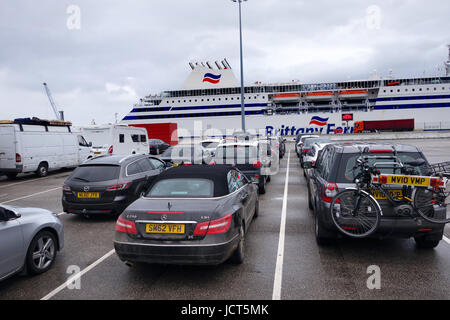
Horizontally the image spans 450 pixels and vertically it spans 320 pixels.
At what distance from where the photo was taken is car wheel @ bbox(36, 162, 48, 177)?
1498cm

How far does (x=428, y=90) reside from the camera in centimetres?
5281

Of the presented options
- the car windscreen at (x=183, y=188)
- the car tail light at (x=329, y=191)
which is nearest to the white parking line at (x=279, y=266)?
the car tail light at (x=329, y=191)

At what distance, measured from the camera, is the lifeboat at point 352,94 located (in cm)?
5336

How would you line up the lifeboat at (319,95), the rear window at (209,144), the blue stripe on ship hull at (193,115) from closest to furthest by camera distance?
the rear window at (209,144) → the lifeboat at (319,95) → the blue stripe on ship hull at (193,115)

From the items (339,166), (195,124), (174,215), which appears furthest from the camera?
(195,124)

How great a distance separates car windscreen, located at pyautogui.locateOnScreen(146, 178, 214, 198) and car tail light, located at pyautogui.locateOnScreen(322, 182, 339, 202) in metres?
1.69

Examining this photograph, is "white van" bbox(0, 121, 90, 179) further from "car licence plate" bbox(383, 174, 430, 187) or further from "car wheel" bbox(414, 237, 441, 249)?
"car wheel" bbox(414, 237, 441, 249)

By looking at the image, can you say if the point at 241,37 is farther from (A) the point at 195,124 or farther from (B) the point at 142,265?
(A) the point at 195,124

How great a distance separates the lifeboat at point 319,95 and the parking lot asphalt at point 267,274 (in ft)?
167

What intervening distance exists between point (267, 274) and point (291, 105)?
5490 centimetres

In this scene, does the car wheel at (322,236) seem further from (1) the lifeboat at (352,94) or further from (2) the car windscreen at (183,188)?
(1) the lifeboat at (352,94)
